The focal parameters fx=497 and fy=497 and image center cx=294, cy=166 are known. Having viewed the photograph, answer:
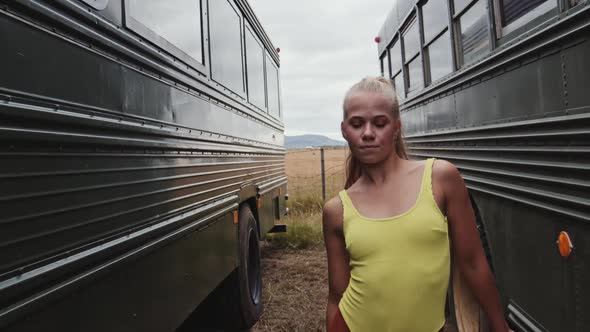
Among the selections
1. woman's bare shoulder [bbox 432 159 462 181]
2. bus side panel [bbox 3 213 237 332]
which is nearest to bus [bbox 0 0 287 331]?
bus side panel [bbox 3 213 237 332]

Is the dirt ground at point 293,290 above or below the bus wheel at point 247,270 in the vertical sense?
below

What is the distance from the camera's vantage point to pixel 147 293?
2018mm

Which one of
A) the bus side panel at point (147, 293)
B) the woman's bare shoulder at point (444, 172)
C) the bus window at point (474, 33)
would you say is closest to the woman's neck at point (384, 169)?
the woman's bare shoulder at point (444, 172)

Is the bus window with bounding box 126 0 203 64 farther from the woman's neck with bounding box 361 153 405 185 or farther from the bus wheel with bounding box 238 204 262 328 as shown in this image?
the bus wheel with bounding box 238 204 262 328

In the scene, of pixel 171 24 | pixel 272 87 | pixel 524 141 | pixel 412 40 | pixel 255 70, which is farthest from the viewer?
pixel 272 87

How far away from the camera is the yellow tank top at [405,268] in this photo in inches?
54.1

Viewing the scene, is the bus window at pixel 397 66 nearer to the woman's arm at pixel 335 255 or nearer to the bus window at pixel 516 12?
the bus window at pixel 516 12

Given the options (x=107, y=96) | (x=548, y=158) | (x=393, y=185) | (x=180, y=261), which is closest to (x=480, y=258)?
(x=393, y=185)

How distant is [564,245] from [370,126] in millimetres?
1038

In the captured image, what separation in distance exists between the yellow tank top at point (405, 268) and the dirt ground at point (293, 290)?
2.88 meters

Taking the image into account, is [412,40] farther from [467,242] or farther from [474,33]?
[467,242]

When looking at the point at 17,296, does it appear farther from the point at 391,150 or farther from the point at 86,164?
the point at 391,150

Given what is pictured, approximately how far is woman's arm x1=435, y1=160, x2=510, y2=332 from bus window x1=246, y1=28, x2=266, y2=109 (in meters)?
3.46

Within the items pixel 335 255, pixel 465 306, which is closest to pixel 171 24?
pixel 335 255
